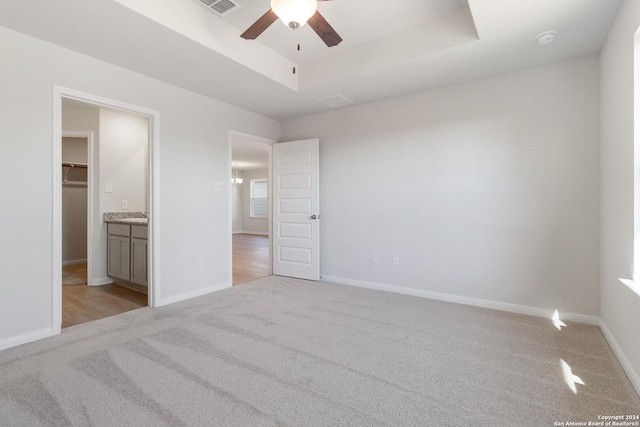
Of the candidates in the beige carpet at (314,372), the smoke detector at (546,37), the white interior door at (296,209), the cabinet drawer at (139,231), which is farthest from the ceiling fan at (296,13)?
the cabinet drawer at (139,231)

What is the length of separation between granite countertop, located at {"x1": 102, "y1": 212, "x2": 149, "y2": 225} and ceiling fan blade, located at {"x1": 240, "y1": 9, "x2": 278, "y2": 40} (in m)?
2.70

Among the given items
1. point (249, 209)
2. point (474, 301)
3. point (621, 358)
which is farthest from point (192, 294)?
point (249, 209)

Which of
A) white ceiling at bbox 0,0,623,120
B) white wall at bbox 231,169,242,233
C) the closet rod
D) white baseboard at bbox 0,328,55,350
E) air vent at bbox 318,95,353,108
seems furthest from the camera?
white wall at bbox 231,169,242,233

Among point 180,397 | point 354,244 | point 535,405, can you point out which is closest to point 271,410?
point 180,397

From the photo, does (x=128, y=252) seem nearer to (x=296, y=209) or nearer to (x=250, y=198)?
(x=296, y=209)

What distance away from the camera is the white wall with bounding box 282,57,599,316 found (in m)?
2.86

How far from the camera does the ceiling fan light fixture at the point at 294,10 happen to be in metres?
1.81

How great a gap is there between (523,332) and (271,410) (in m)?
2.24

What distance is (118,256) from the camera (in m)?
4.14

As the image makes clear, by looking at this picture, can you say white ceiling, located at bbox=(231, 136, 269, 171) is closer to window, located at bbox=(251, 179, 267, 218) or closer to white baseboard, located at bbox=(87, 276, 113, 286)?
window, located at bbox=(251, 179, 267, 218)

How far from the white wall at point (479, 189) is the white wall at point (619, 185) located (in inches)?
7.9

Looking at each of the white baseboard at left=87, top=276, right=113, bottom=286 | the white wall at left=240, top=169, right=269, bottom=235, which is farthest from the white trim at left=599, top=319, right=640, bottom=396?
the white wall at left=240, top=169, right=269, bottom=235

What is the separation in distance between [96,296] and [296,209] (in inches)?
109

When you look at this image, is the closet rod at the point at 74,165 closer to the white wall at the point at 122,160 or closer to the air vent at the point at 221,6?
the white wall at the point at 122,160
